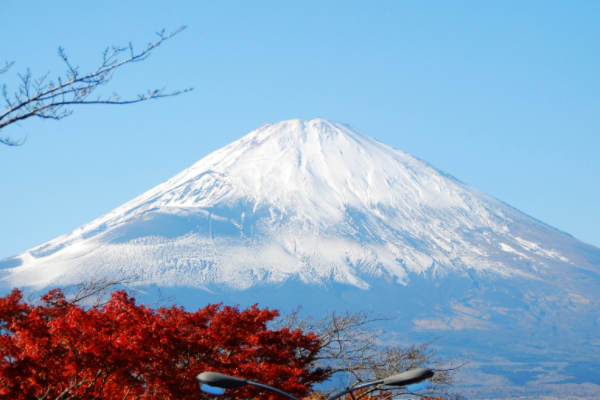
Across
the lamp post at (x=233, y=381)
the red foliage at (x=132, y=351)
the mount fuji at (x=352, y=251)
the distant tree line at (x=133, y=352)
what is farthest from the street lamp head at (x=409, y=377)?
the mount fuji at (x=352, y=251)

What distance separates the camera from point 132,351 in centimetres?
879

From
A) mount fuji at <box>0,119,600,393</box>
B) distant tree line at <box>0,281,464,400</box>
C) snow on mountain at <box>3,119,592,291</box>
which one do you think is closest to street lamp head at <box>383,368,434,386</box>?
distant tree line at <box>0,281,464,400</box>

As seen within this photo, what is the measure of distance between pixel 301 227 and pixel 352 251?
14701 mm

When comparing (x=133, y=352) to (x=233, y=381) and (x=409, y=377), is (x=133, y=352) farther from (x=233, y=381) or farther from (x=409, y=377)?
(x=409, y=377)

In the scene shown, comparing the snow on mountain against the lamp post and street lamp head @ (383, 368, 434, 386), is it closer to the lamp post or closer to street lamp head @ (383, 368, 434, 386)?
the lamp post

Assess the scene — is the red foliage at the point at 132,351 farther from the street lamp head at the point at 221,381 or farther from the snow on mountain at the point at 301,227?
the snow on mountain at the point at 301,227

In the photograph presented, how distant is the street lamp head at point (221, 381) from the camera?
637 centimetres

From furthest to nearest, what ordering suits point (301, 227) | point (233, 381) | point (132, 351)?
point (301, 227), point (132, 351), point (233, 381)

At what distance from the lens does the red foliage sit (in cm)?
852

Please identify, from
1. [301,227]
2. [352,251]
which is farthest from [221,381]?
[301,227]

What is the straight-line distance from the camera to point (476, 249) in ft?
518

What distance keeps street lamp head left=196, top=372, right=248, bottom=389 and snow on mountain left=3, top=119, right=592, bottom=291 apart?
124 m

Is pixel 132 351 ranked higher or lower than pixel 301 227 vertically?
lower

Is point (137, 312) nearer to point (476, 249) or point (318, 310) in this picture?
point (318, 310)
